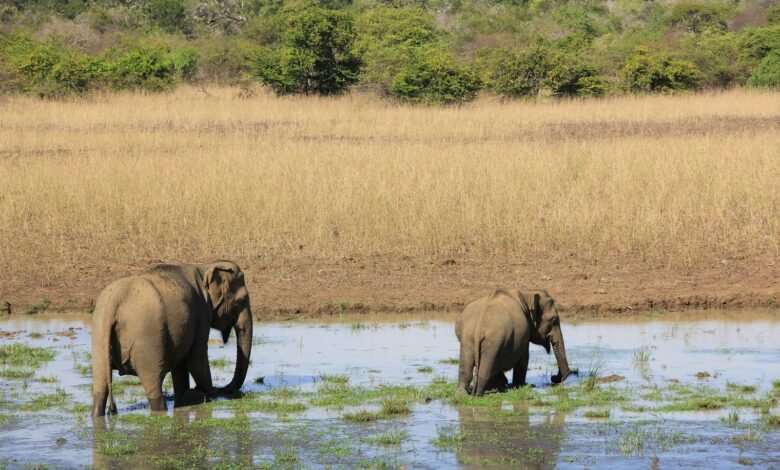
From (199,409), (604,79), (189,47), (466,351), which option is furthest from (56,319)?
(189,47)

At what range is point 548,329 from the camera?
31.1ft

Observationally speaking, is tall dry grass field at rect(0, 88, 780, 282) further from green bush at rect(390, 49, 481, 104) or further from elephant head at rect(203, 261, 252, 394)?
green bush at rect(390, 49, 481, 104)

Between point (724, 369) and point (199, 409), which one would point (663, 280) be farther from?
point (199, 409)

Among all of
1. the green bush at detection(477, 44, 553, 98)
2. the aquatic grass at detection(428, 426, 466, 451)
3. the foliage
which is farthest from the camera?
the foliage

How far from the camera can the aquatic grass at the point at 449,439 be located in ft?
24.1

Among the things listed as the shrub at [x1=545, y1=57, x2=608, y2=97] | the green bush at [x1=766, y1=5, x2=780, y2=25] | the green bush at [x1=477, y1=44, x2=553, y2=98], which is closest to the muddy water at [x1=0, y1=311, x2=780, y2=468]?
the green bush at [x1=477, y1=44, x2=553, y2=98]

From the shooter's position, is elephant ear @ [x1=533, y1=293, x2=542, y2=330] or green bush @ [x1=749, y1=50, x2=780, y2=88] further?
green bush @ [x1=749, y1=50, x2=780, y2=88]

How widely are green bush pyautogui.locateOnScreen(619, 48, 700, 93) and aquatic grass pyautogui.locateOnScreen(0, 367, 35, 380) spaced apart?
25.7 m

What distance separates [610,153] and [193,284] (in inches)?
466

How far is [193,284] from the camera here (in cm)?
853

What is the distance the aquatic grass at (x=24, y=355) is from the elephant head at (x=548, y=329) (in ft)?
12.6

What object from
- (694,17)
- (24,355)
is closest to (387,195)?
(24,355)

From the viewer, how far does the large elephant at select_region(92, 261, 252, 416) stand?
26.3 ft

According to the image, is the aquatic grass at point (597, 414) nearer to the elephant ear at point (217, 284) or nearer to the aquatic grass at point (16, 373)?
the elephant ear at point (217, 284)
